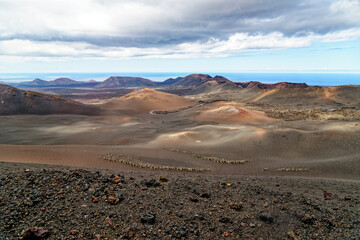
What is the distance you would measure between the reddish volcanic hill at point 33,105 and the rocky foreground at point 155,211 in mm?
43286

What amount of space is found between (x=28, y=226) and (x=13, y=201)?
1.40 meters

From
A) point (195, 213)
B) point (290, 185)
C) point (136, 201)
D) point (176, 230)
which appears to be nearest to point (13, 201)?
point (136, 201)

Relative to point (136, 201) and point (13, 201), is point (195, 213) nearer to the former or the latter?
point (136, 201)

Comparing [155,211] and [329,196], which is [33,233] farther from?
[329,196]

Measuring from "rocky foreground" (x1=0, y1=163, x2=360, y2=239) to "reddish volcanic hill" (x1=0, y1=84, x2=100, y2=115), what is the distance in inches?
1704

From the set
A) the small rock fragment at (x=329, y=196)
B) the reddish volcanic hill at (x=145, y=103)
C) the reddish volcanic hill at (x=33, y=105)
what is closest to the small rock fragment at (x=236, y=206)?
the small rock fragment at (x=329, y=196)

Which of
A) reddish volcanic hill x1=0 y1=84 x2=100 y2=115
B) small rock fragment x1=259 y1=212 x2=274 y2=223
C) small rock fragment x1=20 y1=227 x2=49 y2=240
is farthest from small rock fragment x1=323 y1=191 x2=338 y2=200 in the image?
reddish volcanic hill x1=0 y1=84 x2=100 y2=115

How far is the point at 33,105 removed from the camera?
47156 mm

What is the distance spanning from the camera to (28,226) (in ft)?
17.0

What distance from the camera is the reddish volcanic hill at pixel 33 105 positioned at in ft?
146

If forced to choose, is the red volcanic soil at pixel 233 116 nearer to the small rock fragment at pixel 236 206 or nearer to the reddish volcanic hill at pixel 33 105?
the reddish volcanic hill at pixel 33 105

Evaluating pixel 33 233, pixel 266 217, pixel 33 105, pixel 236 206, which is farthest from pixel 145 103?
pixel 33 233

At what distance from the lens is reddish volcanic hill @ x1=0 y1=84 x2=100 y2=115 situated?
146ft

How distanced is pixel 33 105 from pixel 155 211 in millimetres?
50432
